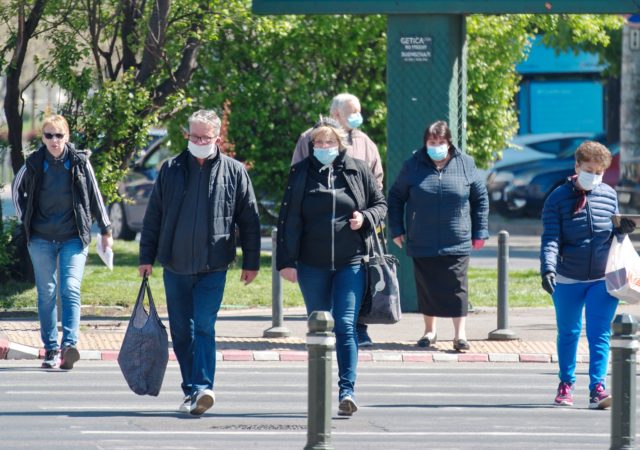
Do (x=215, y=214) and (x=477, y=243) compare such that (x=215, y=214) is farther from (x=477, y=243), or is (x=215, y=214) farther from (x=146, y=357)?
(x=477, y=243)

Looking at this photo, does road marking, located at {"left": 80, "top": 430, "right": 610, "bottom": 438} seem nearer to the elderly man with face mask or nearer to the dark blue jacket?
the dark blue jacket

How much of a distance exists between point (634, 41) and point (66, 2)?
10553 mm

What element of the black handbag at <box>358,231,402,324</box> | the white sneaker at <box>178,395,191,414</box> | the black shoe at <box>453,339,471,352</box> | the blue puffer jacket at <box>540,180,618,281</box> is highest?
the blue puffer jacket at <box>540,180,618,281</box>

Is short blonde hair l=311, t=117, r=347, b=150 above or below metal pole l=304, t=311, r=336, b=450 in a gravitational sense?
above

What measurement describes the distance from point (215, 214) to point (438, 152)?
115 inches

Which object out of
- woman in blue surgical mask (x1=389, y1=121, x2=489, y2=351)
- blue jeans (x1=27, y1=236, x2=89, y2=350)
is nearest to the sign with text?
woman in blue surgical mask (x1=389, y1=121, x2=489, y2=351)

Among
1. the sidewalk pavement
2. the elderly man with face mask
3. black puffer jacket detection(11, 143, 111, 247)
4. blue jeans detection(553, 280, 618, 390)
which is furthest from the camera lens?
the sidewalk pavement

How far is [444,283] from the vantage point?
12.2m

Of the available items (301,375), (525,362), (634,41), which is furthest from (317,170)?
(634,41)

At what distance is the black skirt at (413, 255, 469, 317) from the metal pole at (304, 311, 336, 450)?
4573 millimetres

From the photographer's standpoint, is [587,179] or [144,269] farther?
[587,179]

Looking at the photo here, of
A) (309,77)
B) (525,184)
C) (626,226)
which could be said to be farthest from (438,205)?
(525,184)

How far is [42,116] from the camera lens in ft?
48.4

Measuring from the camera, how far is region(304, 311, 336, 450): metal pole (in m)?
7.57
